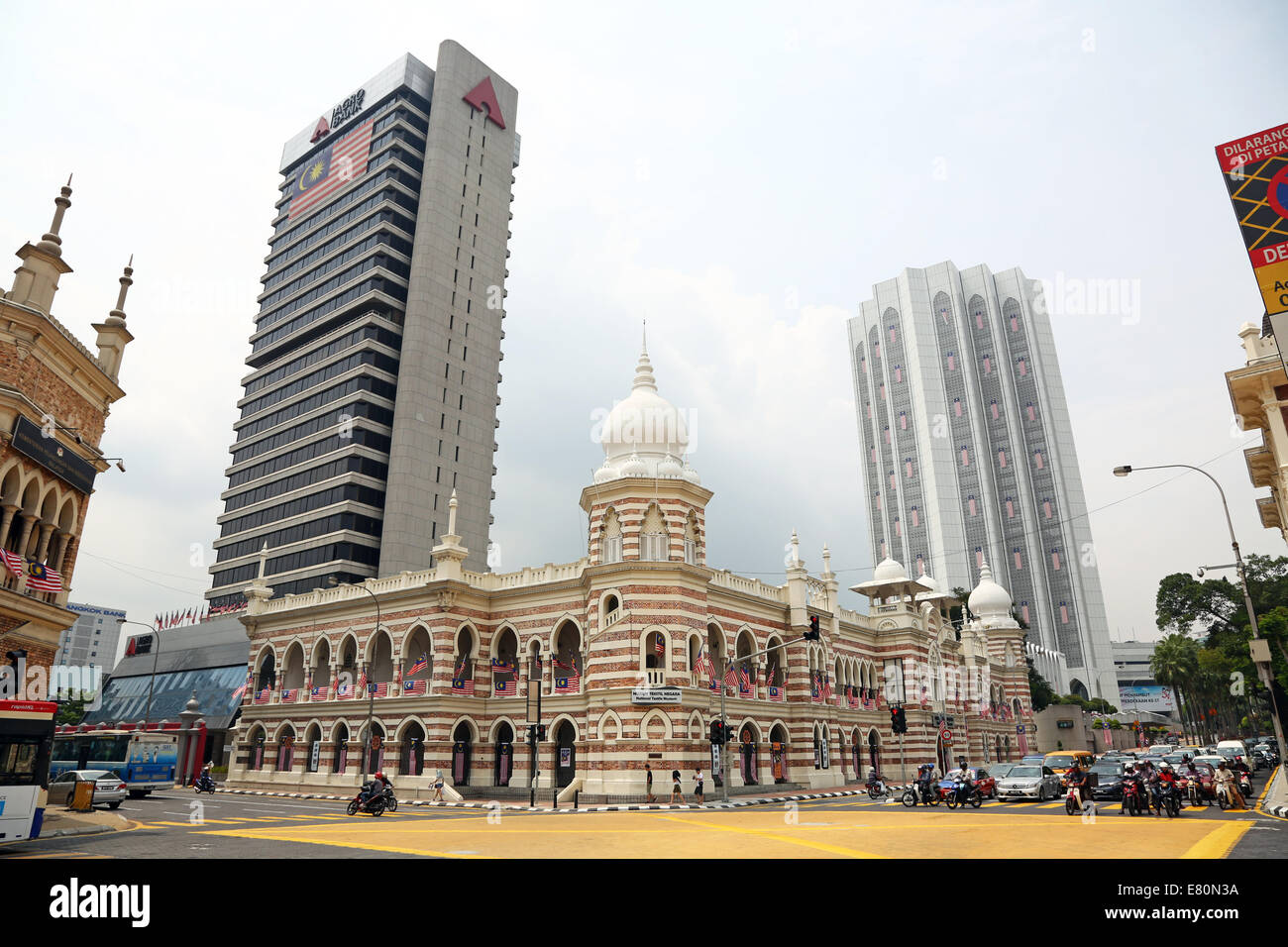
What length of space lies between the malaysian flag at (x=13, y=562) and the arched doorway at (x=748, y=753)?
98.2ft

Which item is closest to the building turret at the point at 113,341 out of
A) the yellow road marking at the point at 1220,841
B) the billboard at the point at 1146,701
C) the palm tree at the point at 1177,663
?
the yellow road marking at the point at 1220,841

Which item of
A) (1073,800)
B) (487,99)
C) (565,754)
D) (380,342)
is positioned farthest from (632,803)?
(487,99)

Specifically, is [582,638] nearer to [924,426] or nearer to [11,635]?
[11,635]

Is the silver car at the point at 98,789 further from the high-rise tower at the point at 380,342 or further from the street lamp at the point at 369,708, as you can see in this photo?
the high-rise tower at the point at 380,342

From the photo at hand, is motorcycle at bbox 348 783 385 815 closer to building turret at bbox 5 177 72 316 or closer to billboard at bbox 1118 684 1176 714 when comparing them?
building turret at bbox 5 177 72 316

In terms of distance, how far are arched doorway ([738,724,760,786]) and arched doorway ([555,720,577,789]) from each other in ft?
27.6

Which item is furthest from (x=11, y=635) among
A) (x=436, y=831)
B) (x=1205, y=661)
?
(x=1205, y=661)

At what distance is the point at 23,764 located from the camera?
1703 centimetres

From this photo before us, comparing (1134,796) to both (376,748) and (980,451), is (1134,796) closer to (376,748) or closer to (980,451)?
(376,748)

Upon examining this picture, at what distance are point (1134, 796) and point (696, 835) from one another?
14.4 meters

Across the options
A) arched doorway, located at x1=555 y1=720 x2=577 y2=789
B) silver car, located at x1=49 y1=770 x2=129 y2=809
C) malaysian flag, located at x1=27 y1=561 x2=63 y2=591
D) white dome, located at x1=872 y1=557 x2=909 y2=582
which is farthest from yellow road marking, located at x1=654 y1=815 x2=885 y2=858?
white dome, located at x1=872 y1=557 x2=909 y2=582

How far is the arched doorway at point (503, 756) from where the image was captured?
37062mm
